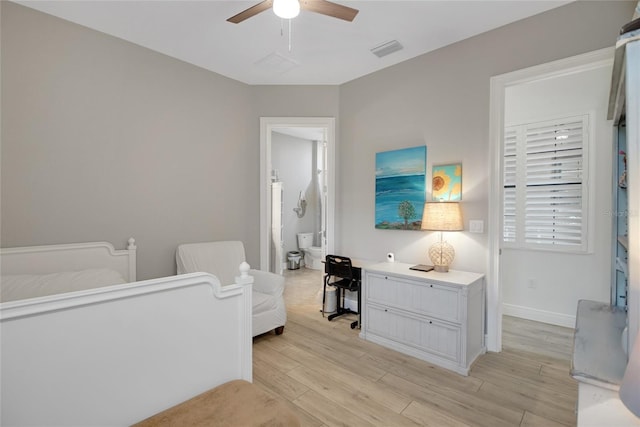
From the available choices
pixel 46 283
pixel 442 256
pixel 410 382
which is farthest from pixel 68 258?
pixel 442 256

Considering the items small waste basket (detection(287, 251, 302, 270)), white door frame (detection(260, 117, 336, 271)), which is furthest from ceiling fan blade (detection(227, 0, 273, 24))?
small waste basket (detection(287, 251, 302, 270))

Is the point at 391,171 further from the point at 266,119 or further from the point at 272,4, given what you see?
the point at 272,4

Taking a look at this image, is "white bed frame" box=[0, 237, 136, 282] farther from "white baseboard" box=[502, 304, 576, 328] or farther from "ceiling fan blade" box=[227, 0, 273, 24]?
"white baseboard" box=[502, 304, 576, 328]

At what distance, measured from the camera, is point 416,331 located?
2676mm

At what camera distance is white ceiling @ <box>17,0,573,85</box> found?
236 cm

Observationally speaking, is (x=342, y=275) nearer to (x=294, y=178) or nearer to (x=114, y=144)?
(x=114, y=144)

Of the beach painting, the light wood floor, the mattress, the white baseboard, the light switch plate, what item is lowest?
the light wood floor

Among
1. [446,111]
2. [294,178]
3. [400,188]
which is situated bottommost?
[400,188]

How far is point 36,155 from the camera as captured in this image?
237cm

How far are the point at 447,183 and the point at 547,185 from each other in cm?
128

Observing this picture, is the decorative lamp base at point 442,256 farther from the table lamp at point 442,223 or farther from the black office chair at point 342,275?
the black office chair at point 342,275

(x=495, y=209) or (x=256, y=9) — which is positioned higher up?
(x=256, y=9)

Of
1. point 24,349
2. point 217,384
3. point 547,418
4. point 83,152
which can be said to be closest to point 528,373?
point 547,418

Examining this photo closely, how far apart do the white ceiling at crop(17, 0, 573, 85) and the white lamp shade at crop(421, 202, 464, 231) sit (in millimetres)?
1576
